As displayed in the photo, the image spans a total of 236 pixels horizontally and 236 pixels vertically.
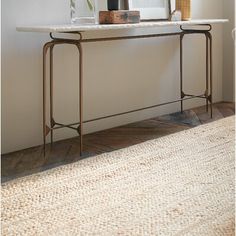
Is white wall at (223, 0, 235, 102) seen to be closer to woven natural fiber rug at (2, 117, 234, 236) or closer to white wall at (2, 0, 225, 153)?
white wall at (2, 0, 225, 153)

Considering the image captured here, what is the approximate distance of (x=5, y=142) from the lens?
2631 millimetres

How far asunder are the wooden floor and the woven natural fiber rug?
4.8 inches

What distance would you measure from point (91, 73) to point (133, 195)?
4.05ft

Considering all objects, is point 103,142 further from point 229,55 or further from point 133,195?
point 229,55

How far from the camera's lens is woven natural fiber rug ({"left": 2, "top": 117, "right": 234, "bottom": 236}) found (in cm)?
168

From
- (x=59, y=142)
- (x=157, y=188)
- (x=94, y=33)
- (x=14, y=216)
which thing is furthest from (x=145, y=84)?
(x=14, y=216)

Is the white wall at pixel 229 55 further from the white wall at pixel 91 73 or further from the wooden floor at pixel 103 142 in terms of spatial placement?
the wooden floor at pixel 103 142

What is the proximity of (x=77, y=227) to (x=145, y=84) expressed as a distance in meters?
1.90

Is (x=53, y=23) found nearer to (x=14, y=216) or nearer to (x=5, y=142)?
(x=5, y=142)

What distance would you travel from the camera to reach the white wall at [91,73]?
261 cm

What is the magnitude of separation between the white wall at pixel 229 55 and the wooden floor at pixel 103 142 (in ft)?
1.15

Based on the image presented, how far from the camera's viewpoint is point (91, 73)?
9.95 ft

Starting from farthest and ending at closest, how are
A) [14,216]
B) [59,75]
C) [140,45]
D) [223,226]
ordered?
[140,45], [59,75], [14,216], [223,226]

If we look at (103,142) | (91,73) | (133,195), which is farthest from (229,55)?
(133,195)
